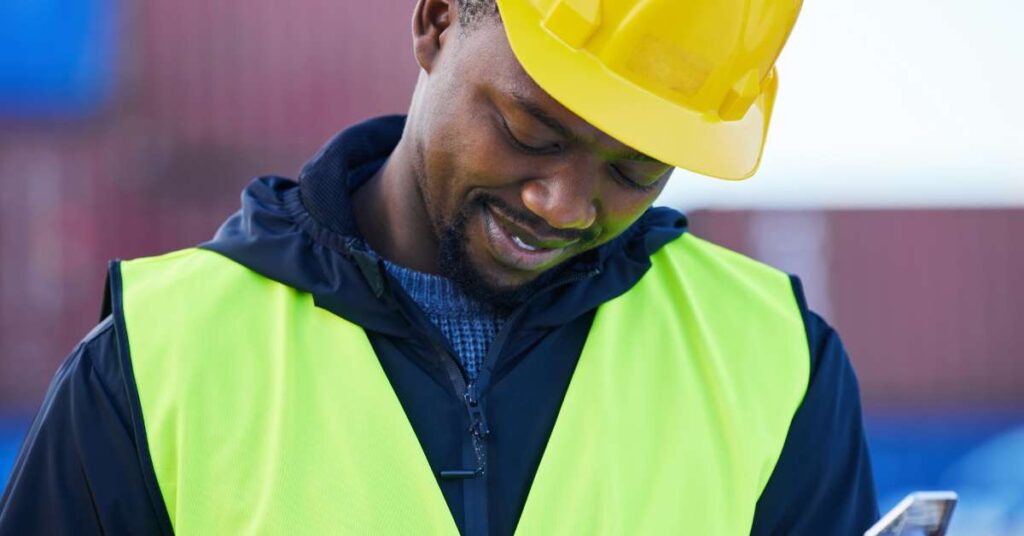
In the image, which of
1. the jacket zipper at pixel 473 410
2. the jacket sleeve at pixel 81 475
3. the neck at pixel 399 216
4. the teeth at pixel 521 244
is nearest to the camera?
the jacket sleeve at pixel 81 475

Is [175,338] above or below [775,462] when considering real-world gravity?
above

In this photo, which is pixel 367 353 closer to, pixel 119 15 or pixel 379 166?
pixel 379 166

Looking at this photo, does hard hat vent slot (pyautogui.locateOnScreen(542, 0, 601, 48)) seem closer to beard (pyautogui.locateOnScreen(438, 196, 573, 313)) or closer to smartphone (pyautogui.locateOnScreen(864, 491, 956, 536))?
beard (pyautogui.locateOnScreen(438, 196, 573, 313))

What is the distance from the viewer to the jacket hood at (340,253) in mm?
1807

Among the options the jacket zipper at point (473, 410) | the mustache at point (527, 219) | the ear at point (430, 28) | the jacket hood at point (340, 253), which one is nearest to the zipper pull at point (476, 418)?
the jacket zipper at point (473, 410)

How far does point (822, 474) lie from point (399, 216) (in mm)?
781

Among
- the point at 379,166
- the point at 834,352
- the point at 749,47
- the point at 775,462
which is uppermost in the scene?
the point at 749,47

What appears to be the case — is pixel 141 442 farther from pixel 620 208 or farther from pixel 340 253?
pixel 620 208

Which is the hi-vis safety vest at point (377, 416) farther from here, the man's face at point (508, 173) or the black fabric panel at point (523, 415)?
the man's face at point (508, 173)

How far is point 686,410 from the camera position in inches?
72.0

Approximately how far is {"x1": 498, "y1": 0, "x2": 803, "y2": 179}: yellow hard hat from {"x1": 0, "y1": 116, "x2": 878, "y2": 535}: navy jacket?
312 mm

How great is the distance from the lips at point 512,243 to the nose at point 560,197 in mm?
52

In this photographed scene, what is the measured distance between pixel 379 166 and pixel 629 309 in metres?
0.55

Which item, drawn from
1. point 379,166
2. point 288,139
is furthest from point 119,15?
point 379,166
